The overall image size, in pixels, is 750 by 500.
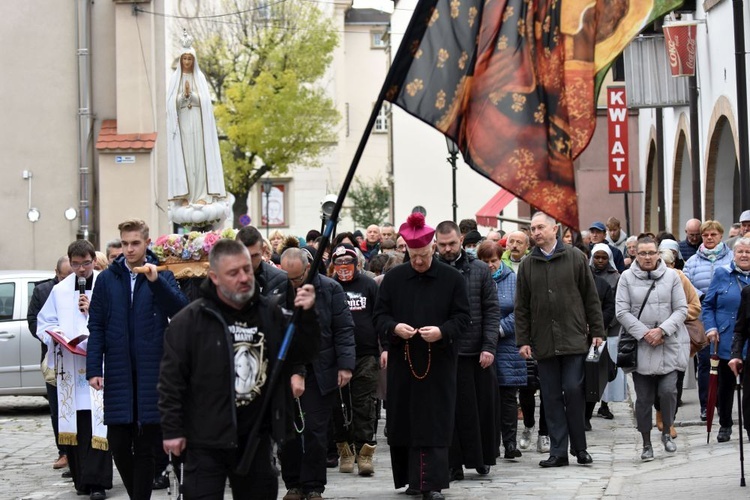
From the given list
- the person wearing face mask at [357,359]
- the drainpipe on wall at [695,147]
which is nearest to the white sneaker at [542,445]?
the person wearing face mask at [357,359]

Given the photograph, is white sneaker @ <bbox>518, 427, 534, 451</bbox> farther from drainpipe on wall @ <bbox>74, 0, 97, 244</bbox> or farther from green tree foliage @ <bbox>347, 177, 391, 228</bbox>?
green tree foliage @ <bbox>347, 177, 391, 228</bbox>

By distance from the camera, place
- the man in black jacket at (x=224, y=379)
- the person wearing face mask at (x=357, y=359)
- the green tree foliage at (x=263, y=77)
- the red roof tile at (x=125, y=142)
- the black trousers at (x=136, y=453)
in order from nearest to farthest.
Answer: the man in black jacket at (x=224, y=379), the black trousers at (x=136, y=453), the person wearing face mask at (x=357, y=359), the red roof tile at (x=125, y=142), the green tree foliage at (x=263, y=77)

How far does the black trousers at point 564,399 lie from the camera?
1293 cm

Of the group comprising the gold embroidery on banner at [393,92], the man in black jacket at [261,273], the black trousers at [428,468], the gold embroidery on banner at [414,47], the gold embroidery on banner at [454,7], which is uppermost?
the gold embroidery on banner at [454,7]

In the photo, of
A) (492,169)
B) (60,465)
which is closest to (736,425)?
(60,465)

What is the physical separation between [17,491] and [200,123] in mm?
7460

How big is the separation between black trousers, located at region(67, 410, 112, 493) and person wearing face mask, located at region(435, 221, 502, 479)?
2.74m

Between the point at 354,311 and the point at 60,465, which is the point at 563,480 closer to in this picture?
the point at 354,311

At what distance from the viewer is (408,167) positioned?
207ft

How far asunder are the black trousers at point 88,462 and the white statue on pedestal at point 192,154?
6722 mm

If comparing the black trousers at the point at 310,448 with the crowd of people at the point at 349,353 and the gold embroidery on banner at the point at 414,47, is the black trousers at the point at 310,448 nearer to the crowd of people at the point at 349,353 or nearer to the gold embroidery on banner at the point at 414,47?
the crowd of people at the point at 349,353

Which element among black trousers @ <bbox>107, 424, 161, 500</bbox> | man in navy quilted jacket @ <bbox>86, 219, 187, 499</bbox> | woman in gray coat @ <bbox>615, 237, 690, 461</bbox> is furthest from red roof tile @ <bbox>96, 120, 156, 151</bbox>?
black trousers @ <bbox>107, 424, 161, 500</bbox>

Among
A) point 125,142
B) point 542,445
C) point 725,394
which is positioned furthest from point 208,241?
point 125,142

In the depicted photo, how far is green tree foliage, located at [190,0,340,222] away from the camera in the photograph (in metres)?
58.4
